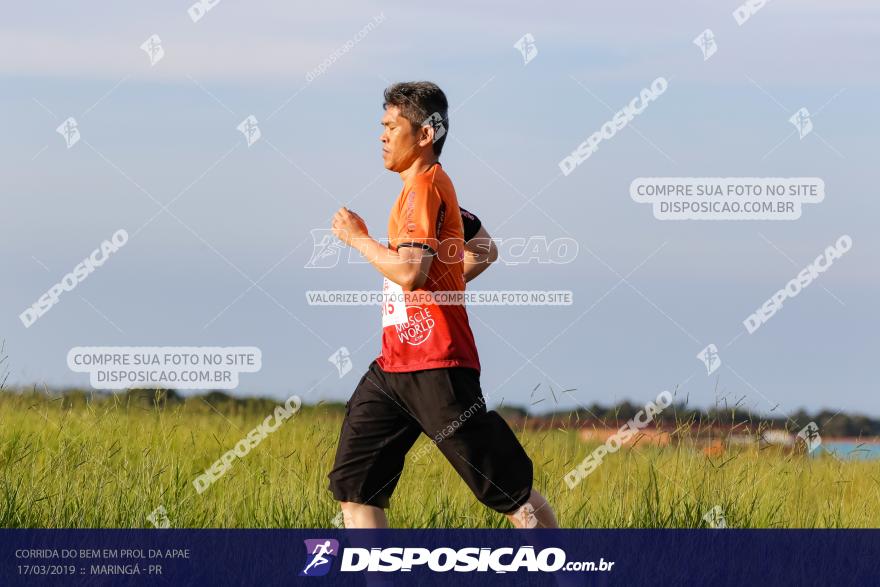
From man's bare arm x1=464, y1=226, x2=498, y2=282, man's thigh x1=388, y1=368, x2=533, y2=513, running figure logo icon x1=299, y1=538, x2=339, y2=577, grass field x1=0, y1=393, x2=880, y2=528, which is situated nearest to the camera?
man's thigh x1=388, y1=368, x2=533, y2=513

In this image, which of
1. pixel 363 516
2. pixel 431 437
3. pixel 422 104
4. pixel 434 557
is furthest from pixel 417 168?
pixel 434 557

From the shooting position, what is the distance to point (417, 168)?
15.8 ft

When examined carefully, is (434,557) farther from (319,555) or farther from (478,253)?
(478,253)

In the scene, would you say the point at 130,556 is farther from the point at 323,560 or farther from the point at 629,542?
the point at 629,542

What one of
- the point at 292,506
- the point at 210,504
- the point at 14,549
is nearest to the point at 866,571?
the point at 292,506

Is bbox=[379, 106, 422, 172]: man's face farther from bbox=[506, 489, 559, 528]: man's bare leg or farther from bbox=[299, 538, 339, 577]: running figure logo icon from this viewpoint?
bbox=[299, 538, 339, 577]: running figure logo icon

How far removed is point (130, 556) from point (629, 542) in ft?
7.69

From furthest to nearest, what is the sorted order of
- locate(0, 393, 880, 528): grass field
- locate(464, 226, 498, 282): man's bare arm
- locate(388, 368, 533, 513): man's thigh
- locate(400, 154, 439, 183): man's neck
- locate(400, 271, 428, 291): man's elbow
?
locate(0, 393, 880, 528): grass field → locate(464, 226, 498, 282): man's bare arm → locate(400, 154, 439, 183): man's neck → locate(388, 368, 533, 513): man's thigh → locate(400, 271, 428, 291): man's elbow

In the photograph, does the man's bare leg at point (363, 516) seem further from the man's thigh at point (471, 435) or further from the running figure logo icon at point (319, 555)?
the man's thigh at point (471, 435)

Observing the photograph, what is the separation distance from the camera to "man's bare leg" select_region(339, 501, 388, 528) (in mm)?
4895

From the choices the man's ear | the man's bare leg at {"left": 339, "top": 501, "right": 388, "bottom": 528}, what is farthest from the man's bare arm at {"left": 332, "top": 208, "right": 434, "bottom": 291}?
the man's bare leg at {"left": 339, "top": 501, "right": 388, "bottom": 528}

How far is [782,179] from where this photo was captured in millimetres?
6605

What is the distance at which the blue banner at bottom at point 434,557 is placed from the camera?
4.90 meters

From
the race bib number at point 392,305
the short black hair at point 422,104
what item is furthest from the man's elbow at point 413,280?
the short black hair at point 422,104
